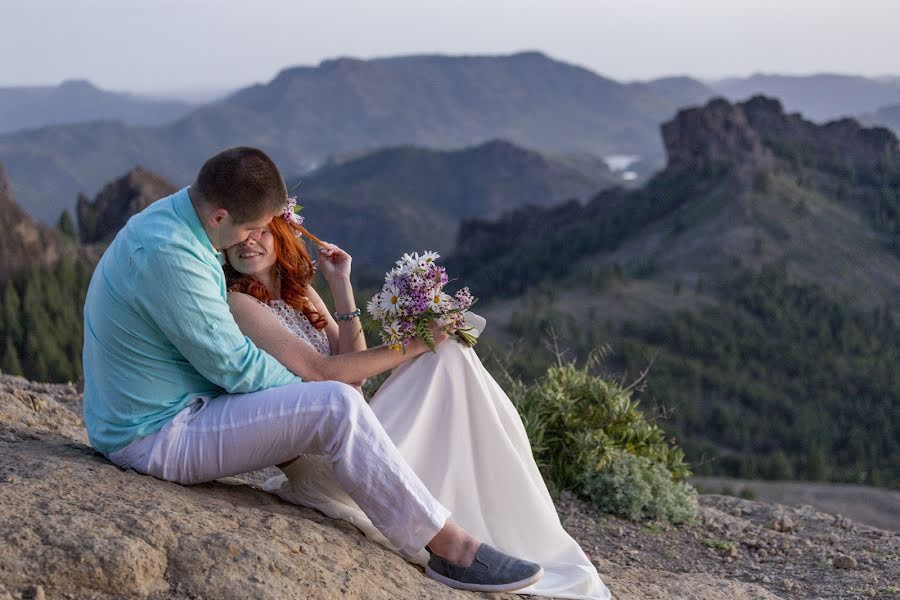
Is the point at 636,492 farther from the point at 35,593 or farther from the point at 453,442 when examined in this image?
the point at 35,593

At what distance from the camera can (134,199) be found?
5662 centimetres

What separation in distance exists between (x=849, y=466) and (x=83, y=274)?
1268 inches

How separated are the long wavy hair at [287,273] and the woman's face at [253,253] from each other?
0.12ft

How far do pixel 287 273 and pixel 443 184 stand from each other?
147 meters

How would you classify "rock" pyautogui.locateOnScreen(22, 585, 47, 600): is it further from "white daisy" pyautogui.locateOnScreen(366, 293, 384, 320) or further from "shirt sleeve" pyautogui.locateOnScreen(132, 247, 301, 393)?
"white daisy" pyautogui.locateOnScreen(366, 293, 384, 320)

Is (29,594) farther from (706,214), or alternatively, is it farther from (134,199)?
(706,214)

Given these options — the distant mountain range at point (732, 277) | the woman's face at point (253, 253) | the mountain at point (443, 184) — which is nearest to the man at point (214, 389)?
the woman's face at point (253, 253)

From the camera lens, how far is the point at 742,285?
6084 centimetres

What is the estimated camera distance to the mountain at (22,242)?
41875mm

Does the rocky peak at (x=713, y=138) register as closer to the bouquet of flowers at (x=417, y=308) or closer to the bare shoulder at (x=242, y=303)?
the bouquet of flowers at (x=417, y=308)

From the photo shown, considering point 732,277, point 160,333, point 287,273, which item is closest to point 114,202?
point 732,277

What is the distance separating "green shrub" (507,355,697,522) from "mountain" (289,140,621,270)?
11645cm

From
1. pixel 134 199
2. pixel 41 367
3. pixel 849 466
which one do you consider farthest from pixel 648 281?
pixel 41 367

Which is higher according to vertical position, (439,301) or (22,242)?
(439,301)
